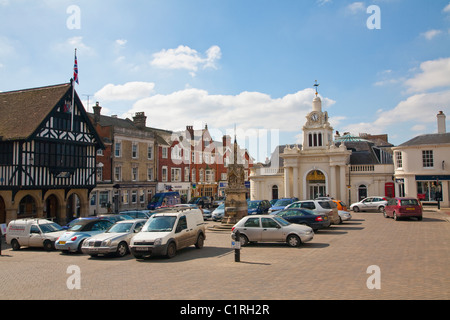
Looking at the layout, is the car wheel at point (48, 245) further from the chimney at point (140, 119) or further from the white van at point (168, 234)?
the chimney at point (140, 119)

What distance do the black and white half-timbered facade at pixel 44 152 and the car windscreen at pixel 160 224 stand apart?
15259mm

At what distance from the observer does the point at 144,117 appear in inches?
1950

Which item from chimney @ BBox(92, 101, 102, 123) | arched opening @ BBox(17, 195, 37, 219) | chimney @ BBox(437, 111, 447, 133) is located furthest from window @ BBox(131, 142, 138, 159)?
chimney @ BBox(437, 111, 447, 133)

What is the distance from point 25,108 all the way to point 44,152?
166 inches

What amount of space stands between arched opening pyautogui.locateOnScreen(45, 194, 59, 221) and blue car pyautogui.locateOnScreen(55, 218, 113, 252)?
1496 centimetres

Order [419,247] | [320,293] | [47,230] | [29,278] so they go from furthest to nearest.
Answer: [47,230] → [419,247] → [29,278] → [320,293]

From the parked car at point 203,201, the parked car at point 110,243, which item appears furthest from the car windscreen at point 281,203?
the parked car at point 110,243

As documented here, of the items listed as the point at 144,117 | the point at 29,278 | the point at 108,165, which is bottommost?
the point at 29,278

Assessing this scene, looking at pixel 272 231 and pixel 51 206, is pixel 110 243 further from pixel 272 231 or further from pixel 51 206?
pixel 51 206

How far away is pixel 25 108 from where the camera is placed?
2973cm

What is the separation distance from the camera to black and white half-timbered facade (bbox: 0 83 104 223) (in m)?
26.6
